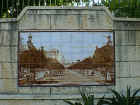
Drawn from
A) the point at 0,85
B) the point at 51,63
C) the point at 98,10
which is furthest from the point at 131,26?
the point at 0,85

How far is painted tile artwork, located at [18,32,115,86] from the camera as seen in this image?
23.4 ft

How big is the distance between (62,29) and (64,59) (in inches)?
38.7

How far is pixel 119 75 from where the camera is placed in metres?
7.22

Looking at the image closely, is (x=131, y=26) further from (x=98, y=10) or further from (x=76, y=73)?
(x=76, y=73)

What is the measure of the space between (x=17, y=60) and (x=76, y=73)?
1956 millimetres

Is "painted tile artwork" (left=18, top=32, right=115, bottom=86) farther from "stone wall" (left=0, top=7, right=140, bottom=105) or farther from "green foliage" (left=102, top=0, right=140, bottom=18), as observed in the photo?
"green foliage" (left=102, top=0, right=140, bottom=18)

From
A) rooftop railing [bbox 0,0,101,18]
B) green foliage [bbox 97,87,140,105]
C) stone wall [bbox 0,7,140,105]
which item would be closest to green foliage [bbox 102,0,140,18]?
rooftop railing [bbox 0,0,101,18]

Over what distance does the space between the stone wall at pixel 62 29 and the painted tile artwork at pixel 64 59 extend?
192 mm

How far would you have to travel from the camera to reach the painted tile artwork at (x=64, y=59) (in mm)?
7117

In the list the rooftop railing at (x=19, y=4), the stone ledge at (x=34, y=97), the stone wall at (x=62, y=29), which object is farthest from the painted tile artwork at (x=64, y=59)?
the rooftop railing at (x=19, y=4)

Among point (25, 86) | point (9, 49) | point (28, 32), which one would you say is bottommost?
point (25, 86)

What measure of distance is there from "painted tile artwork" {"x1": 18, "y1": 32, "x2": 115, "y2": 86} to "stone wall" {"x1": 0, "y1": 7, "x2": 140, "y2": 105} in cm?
19

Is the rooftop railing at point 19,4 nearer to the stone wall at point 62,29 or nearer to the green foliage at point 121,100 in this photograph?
the stone wall at point 62,29

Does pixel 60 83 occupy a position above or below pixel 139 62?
below
